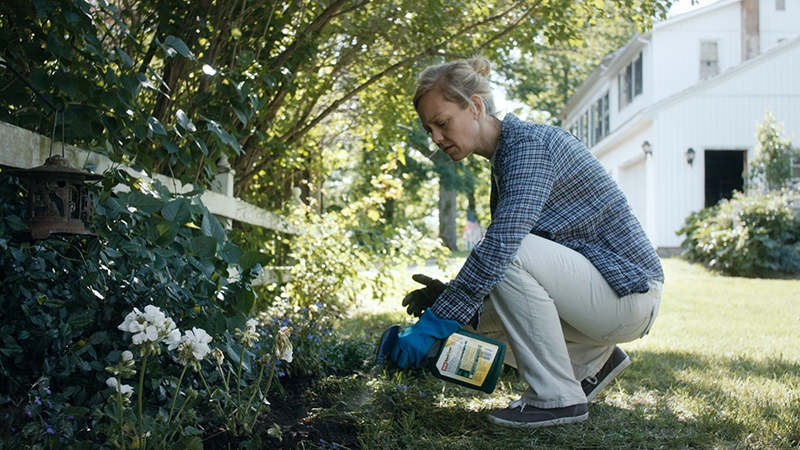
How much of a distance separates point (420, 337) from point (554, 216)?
0.68 meters

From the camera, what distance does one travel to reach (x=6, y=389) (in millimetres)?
1750

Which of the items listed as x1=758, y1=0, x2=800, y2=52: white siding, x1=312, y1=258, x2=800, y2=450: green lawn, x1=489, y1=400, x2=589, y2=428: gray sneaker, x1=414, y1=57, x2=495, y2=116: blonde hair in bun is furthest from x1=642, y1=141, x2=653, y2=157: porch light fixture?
x1=489, y1=400, x2=589, y2=428: gray sneaker

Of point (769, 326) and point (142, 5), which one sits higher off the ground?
point (142, 5)

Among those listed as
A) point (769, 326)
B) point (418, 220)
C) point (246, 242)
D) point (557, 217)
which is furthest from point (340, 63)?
point (418, 220)

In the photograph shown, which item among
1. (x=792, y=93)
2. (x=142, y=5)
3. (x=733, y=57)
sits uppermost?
(x=733, y=57)

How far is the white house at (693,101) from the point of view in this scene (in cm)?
1438

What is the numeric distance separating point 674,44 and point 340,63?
548 inches

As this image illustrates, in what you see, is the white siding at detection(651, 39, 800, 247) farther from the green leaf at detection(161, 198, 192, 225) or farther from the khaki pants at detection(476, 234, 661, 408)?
the green leaf at detection(161, 198, 192, 225)

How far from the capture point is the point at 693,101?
47.5 ft

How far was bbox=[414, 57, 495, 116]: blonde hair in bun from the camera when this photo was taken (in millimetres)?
2502

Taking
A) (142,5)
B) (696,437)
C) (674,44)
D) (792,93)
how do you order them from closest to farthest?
(696,437)
(142,5)
(792,93)
(674,44)

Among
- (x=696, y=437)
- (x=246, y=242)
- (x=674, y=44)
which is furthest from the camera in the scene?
(x=674, y=44)

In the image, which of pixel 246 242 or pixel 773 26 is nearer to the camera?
pixel 246 242

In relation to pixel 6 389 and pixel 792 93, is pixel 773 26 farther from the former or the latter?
pixel 6 389
